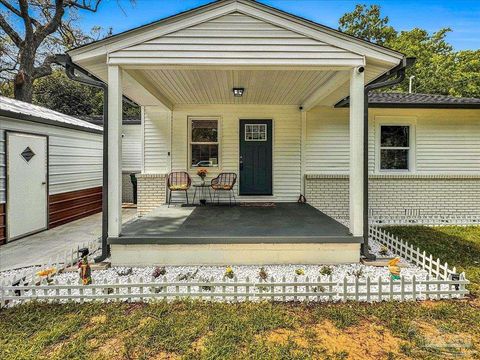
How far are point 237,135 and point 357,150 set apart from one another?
3551mm

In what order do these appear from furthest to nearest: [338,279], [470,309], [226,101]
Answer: [226,101] < [338,279] < [470,309]

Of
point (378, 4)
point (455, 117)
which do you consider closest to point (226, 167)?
point (455, 117)

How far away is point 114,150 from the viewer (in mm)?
3855

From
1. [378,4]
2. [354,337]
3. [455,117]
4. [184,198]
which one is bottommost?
[354,337]

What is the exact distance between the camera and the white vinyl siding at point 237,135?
22.9 feet

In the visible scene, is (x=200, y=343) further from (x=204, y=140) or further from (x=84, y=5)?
(x=84, y=5)

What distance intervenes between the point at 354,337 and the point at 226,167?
512cm

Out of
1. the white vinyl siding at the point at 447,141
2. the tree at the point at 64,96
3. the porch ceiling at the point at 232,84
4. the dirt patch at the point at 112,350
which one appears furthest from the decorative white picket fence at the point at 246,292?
the tree at the point at 64,96

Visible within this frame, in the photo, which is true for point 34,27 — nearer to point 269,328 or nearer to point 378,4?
point 269,328

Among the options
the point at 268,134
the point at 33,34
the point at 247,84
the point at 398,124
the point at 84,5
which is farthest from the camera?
the point at 84,5

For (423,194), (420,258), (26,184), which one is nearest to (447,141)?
(423,194)

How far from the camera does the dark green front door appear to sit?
23.1 ft

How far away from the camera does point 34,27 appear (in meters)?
14.3

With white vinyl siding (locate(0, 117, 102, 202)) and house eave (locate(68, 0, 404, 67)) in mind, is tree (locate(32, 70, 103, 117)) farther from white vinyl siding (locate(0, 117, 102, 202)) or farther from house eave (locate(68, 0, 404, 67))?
house eave (locate(68, 0, 404, 67))
